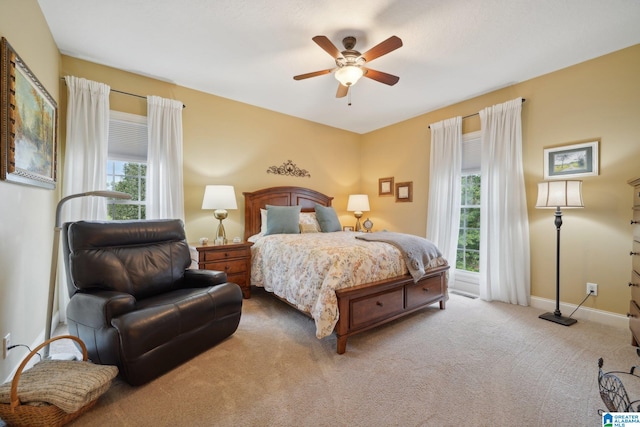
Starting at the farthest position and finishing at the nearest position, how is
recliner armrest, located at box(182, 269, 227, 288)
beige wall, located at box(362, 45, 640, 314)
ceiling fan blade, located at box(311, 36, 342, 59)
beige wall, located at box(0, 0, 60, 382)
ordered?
beige wall, located at box(362, 45, 640, 314) → recliner armrest, located at box(182, 269, 227, 288) → ceiling fan blade, located at box(311, 36, 342, 59) → beige wall, located at box(0, 0, 60, 382)

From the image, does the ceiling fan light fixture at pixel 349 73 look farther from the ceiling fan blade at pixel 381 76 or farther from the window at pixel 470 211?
the window at pixel 470 211

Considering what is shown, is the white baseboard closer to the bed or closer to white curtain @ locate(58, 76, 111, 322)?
the bed

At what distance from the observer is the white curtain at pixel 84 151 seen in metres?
2.79

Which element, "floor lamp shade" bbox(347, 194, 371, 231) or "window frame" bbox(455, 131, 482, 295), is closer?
"window frame" bbox(455, 131, 482, 295)

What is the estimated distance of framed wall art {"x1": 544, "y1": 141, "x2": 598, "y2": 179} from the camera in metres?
2.87

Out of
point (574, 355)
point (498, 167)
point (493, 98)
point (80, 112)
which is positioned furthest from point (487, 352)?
point (80, 112)

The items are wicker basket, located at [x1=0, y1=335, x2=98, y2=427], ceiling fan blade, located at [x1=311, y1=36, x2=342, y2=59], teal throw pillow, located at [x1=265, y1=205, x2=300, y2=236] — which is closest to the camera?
wicker basket, located at [x1=0, y1=335, x2=98, y2=427]

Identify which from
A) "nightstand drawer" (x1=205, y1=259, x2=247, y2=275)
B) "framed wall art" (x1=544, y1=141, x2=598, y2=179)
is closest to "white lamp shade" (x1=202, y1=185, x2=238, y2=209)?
"nightstand drawer" (x1=205, y1=259, x2=247, y2=275)

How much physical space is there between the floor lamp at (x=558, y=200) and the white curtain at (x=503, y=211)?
369 mm

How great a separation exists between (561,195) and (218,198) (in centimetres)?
389

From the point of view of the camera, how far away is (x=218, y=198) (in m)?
3.46

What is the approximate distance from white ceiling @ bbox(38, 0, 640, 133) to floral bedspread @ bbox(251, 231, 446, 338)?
6.64 ft

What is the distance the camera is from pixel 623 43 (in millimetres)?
2611

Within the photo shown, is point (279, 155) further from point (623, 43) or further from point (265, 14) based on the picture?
point (623, 43)
